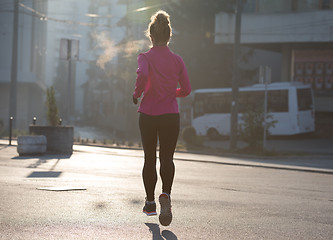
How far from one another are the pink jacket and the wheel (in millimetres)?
30649

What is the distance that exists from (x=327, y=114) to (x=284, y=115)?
6171 mm

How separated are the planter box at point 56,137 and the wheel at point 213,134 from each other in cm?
1866

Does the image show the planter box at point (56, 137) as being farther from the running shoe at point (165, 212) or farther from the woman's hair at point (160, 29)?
the running shoe at point (165, 212)

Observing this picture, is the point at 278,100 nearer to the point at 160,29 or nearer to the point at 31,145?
the point at 31,145

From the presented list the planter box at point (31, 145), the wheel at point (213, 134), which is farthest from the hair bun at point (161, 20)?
the wheel at point (213, 134)

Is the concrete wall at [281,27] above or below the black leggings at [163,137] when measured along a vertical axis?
above

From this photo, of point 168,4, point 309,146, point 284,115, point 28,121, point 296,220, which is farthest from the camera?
point 28,121

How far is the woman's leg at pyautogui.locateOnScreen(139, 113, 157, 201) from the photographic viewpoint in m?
5.86

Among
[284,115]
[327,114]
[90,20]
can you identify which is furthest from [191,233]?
[90,20]

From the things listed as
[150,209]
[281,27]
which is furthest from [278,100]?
[150,209]

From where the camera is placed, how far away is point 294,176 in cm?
1387

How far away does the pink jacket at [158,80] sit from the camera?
5848 mm

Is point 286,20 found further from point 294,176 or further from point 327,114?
point 294,176

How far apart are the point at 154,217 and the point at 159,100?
1.29 m
